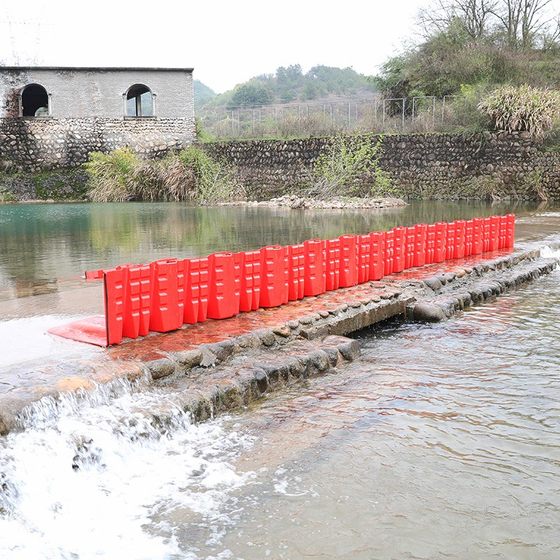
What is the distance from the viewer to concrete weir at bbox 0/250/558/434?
19.3ft

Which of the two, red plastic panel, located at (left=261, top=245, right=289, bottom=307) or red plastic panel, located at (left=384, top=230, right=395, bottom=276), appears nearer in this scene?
red plastic panel, located at (left=261, top=245, right=289, bottom=307)

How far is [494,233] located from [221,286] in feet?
26.2

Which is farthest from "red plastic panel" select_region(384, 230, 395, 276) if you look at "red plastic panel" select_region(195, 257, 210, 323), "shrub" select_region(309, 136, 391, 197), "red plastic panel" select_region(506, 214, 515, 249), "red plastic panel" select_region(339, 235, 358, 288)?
"shrub" select_region(309, 136, 391, 197)

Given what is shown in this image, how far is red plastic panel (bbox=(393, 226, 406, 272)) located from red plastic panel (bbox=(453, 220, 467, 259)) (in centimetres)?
194

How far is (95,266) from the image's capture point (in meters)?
11.9

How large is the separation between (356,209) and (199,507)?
21.5 m

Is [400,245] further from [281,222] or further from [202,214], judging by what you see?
[202,214]

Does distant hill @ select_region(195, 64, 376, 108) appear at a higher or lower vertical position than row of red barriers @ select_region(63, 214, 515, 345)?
higher

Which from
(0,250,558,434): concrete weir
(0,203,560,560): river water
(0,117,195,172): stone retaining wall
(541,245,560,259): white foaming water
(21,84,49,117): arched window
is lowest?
(0,203,560,560): river water

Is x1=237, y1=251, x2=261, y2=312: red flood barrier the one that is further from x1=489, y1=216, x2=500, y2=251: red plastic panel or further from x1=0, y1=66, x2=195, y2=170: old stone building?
x1=0, y1=66, x2=195, y2=170: old stone building

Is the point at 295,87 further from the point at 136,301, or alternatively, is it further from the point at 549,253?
the point at 136,301

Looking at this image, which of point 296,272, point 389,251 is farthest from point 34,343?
point 389,251

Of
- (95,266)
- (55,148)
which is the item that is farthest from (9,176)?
(95,266)

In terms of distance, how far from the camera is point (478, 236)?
45.1 feet
